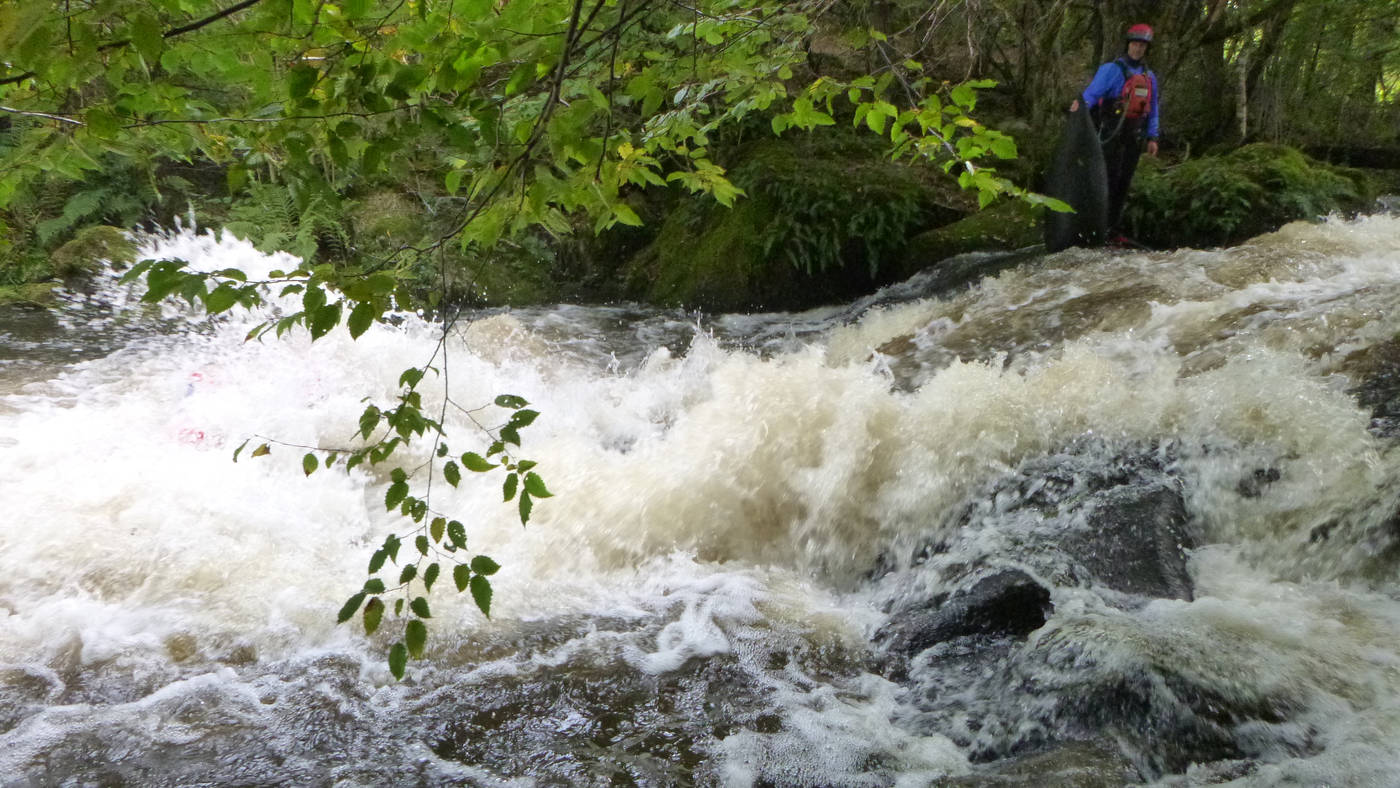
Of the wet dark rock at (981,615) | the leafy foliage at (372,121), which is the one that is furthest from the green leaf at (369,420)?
the wet dark rock at (981,615)

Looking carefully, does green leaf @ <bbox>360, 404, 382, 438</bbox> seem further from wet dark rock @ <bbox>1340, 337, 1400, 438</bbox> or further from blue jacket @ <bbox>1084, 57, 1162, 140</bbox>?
blue jacket @ <bbox>1084, 57, 1162, 140</bbox>

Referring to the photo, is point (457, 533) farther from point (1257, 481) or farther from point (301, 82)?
point (1257, 481)

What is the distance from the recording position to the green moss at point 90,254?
8734mm

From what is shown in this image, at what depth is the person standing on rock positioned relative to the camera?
7.13 m

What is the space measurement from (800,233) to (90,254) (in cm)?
691

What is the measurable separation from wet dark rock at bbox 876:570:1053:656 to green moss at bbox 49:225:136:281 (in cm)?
852

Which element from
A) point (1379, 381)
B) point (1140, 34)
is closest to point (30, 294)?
point (1140, 34)

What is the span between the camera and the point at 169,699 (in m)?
2.92

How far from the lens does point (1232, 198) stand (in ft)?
24.7

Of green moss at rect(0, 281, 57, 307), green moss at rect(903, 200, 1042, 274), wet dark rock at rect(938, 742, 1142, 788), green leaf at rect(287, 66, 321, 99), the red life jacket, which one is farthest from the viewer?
green moss at rect(0, 281, 57, 307)

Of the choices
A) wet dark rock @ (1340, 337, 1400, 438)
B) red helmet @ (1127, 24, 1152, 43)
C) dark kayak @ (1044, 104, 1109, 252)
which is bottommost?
wet dark rock @ (1340, 337, 1400, 438)

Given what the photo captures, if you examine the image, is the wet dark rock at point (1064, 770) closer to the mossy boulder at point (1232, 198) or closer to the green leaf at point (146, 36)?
the green leaf at point (146, 36)

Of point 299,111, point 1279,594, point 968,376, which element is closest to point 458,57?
point 299,111

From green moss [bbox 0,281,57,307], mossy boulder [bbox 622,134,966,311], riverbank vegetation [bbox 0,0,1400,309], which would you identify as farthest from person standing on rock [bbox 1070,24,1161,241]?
green moss [bbox 0,281,57,307]
